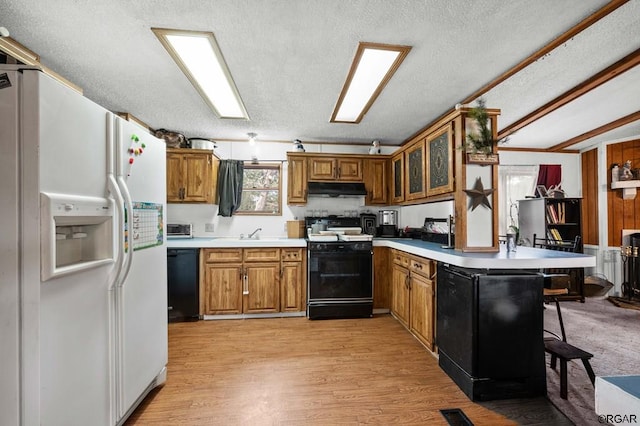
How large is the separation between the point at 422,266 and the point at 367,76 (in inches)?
72.6

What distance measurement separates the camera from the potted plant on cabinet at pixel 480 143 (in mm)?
2182

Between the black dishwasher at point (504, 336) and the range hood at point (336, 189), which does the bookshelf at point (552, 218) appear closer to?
the range hood at point (336, 189)

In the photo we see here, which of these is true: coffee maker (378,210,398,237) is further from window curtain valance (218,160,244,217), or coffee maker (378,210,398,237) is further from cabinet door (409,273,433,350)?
window curtain valance (218,160,244,217)

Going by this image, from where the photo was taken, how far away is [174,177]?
3674 mm

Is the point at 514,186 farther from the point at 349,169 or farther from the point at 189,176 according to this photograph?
the point at 189,176

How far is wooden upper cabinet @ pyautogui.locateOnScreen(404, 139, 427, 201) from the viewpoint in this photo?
295 centimetres

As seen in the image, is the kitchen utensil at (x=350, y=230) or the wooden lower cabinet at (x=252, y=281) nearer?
the wooden lower cabinet at (x=252, y=281)

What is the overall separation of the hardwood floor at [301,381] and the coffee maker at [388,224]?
1491 mm

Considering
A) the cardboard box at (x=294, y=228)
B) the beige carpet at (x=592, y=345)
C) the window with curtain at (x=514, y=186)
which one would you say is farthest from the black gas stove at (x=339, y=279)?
the window with curtain at (x=514, y=186)

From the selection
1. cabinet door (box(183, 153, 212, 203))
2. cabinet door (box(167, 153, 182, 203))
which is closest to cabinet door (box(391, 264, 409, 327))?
cabinet door (box(183, 153, 212, 203))

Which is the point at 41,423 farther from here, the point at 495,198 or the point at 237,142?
the point at 237,142

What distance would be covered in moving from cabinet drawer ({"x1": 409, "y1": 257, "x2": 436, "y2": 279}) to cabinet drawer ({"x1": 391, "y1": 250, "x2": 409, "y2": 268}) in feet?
0.37

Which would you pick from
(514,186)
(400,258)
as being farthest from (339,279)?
(514,186)

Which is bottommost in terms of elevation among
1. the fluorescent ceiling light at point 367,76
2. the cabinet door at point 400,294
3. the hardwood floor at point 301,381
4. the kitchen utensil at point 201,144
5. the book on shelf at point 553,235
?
the hardwood floor at point 301,381
